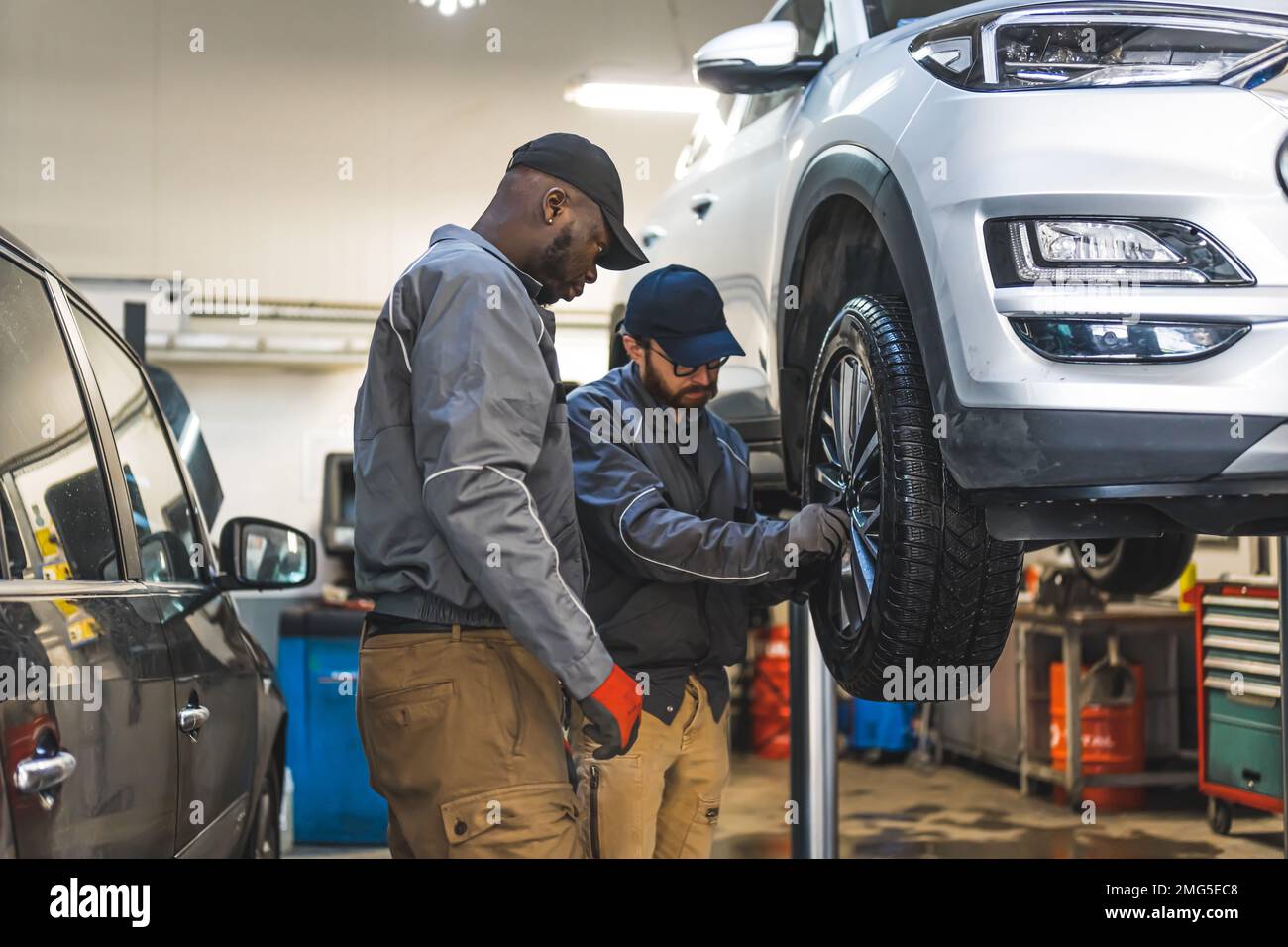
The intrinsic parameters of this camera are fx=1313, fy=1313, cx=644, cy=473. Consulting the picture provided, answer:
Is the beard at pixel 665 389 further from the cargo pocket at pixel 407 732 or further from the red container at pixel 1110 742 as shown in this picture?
the red container at pixel 1110 742

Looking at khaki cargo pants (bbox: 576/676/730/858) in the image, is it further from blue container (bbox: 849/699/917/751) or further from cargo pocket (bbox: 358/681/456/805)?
blue container (bbox: 849/699/917/751)

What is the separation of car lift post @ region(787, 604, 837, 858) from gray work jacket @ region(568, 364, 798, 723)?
98 cm

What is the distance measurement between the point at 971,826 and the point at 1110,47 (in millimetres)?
5019

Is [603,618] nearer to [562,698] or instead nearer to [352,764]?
[562,698]

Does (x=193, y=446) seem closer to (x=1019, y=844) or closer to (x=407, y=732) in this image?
(x=407, y=732)

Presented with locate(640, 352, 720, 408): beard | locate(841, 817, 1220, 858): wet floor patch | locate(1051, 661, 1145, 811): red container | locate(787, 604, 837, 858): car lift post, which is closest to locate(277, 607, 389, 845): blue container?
locate(841, 817, 1220, 858): wet floor patch

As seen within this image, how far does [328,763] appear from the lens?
19.9ft

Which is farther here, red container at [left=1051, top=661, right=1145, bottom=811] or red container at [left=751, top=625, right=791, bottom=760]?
red container at [left=751, top=625, right=791, bottom=760]

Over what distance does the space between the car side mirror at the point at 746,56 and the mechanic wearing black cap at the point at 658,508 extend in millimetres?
353

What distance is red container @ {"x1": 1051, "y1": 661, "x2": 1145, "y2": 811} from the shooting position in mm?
6352

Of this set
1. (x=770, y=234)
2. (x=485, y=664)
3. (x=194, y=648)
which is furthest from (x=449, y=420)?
(x=770, y=234)

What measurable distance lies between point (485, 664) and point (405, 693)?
12 cm

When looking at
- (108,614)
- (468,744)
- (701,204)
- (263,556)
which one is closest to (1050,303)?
(468,744)
